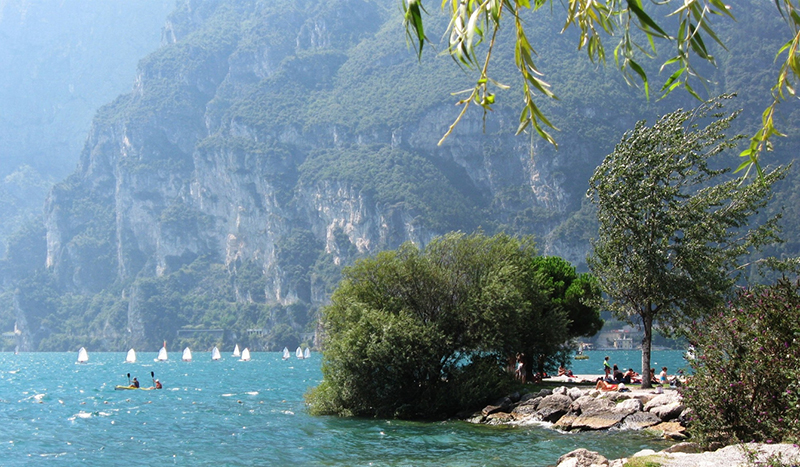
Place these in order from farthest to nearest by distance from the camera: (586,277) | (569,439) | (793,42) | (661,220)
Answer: (586,277)
(661,220)
(569,439)
(793,42)

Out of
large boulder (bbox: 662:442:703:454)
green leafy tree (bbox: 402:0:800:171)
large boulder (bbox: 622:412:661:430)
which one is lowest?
large boulder (bbox: 622:412:661:430)

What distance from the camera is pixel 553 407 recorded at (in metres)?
31.1

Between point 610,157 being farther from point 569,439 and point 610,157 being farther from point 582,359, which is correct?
point 582,359

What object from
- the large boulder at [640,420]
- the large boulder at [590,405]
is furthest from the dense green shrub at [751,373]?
the large boulder at [590,405]

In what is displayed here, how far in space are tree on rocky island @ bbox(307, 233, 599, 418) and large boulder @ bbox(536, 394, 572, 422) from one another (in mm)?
3278

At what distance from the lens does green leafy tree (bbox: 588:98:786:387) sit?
31.1m

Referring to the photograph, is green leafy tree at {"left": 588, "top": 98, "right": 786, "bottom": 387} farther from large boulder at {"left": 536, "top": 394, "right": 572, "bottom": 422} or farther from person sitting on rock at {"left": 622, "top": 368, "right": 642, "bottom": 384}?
person sitting on rock at {"left": 622, "top": 368, "right": 642, "bottom": 384}

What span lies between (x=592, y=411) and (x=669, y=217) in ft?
29.1

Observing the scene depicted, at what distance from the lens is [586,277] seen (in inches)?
1817

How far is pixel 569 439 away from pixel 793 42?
2250cm

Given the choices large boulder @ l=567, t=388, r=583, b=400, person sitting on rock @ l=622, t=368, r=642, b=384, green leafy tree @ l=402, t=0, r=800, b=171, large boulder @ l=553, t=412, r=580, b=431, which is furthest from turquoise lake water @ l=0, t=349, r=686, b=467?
green leafy tree @ l=402, t=0, r=800, b=171

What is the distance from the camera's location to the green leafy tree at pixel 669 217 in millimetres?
31062

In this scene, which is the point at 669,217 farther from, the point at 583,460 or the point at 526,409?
the point at 583,460

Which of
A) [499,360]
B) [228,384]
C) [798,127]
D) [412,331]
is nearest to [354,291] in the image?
[412,331]
